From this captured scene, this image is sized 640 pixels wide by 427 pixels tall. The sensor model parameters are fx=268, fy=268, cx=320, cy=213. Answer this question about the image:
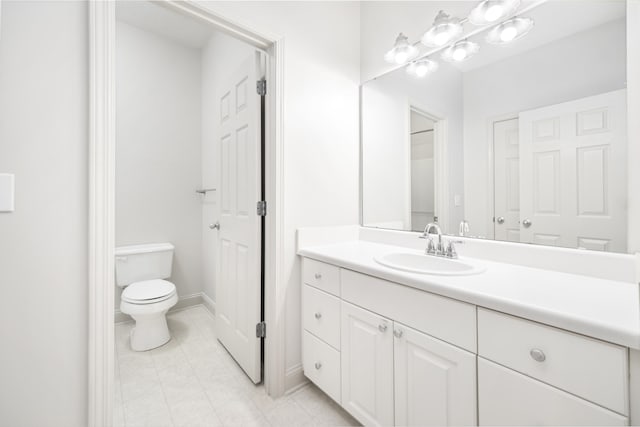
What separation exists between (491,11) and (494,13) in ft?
0.05

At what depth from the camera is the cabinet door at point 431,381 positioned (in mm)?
845

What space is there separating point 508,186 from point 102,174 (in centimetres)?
171

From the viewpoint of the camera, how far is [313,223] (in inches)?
64.7

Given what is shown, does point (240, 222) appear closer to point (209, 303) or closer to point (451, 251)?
point (451, 251)

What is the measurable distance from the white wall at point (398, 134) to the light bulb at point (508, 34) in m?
0.23

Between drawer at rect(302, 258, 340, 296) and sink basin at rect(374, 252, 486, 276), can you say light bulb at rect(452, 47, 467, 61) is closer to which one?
sink basin at rect(374, 252, 486, 276)

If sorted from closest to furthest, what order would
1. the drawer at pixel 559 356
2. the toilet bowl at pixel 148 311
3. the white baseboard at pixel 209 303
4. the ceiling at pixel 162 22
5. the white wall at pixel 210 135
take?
the drawer at pixel 559 356 < the toilet bowl at pixel 148 311 < the ceiling at pixel 162 22 < the white wall at pixel 210 135 < the white baseboard at pixel 209 303

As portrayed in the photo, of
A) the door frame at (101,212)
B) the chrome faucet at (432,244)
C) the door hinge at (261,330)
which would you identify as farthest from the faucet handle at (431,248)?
the door frame at (101,212)

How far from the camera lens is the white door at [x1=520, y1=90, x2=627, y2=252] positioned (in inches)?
38.7

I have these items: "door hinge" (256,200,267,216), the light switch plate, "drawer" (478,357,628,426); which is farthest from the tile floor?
the light switch plate

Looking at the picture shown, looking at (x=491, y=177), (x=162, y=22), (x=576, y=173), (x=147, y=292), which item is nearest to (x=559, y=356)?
(x=576, y=173)

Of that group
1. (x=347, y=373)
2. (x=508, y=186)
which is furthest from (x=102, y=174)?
(x=508, y=186)

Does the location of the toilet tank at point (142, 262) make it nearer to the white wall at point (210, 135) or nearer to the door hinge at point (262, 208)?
the white wall at point (210, 135)

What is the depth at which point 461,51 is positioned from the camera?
1.38 m
